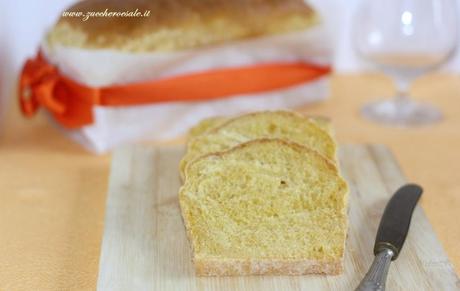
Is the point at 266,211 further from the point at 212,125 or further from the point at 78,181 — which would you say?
the point at 78,181

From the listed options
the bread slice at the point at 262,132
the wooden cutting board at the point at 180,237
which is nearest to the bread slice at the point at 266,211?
the wooden cutting board at the point at 180,237

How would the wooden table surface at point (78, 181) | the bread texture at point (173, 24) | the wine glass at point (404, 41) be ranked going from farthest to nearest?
1. the wine glass at point (404, 41)
2. the bread texture at point (173, 24)
3. the wooden table surface at point (78, 181)

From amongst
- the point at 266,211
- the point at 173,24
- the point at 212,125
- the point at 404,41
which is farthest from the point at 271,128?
the point at 404,41

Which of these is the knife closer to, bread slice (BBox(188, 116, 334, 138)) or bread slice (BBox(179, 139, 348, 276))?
bread slice (BBox(179, 139, 348, 276))

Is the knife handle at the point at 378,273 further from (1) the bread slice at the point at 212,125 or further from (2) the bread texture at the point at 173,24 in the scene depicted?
(2) the bread texture at the point at 173,24

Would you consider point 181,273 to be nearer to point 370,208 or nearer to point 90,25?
point 370,208

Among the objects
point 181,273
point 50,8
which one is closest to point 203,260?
point 181,273

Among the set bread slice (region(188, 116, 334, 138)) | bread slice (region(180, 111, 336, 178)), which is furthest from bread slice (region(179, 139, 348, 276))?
bread slice (region(188, 116, 334, 138))
